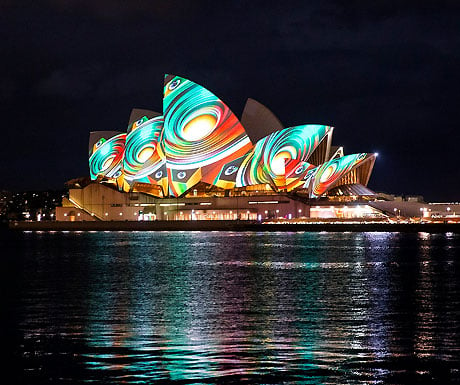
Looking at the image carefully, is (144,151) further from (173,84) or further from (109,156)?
(173,84)

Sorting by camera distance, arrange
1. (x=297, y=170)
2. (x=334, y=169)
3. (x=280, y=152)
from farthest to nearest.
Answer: (x=297, y=170), (x=334, y=169), (x=280, y=152)

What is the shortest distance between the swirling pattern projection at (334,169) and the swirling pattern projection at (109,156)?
57.6ft

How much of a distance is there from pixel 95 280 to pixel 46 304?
6.08 meters

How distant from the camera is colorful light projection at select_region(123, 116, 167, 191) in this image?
228 feet

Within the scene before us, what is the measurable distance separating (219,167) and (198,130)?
156 inches

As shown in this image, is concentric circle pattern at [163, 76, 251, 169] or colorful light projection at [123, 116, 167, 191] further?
colorful light projection at [123, 116, 167, 191]

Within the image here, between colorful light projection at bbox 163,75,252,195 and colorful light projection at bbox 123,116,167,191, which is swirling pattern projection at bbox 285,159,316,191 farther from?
colorful light projection at bbox 123,116,167,191

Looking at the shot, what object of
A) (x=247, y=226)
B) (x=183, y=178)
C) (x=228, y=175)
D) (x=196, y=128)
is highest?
(x=196, y=128)


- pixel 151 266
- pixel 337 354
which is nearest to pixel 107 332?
pixel 337 354

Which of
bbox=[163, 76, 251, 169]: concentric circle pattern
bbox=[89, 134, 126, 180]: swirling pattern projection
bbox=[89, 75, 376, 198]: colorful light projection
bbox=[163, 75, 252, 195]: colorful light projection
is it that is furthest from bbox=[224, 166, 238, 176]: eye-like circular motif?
bbox=[89, 134, 126, 180]: swirling pattern projection

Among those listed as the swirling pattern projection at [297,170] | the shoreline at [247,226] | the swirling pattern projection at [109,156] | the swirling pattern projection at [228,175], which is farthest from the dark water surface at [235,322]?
the swirling pattern projection at [109,156]

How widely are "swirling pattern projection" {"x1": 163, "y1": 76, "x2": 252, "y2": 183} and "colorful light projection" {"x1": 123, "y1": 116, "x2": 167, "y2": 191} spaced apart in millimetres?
2041

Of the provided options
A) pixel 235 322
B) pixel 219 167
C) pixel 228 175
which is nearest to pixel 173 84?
pixel 219 167

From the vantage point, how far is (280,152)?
216ft
